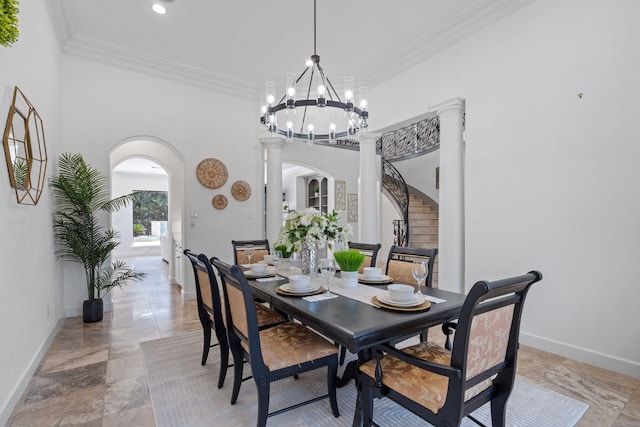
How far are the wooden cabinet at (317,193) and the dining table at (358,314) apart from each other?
719 centimetres

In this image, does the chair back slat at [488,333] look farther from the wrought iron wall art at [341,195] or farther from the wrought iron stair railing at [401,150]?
the wrought iron wall art at [341,195]

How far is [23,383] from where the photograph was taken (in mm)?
2246

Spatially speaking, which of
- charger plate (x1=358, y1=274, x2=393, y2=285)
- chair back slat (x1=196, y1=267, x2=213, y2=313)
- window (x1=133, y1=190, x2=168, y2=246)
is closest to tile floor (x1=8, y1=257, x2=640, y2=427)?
chair back slat (x1=196, y1=267, x2=213, y2=313)

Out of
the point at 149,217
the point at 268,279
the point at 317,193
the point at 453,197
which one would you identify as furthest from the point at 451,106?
the point at 149,217

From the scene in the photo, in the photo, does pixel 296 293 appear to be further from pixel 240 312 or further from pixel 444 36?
pixel 444 36

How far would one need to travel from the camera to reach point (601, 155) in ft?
8.38

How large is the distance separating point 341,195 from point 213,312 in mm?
6109

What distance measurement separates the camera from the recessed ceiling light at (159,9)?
3.26 meters

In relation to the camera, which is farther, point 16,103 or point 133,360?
point 133,360

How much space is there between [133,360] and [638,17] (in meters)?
4.84

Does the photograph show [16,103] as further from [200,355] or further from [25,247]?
[200,355]

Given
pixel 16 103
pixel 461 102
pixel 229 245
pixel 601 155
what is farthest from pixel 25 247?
pixel 601 155

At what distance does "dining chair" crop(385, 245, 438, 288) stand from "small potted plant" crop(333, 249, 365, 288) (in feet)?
1.96

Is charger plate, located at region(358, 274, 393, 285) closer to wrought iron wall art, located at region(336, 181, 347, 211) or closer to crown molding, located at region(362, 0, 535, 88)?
crown molding, located at region(362, 0, 535, 88)
